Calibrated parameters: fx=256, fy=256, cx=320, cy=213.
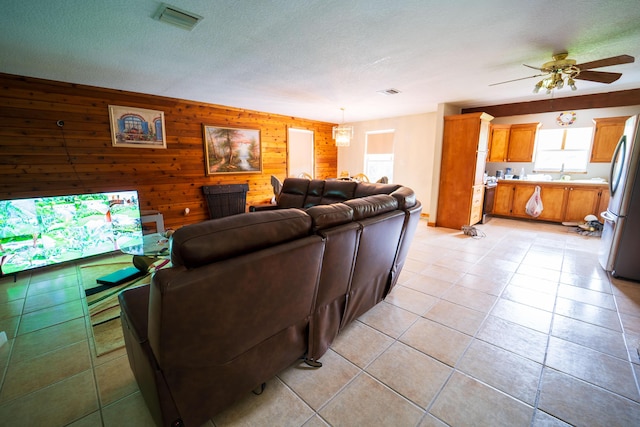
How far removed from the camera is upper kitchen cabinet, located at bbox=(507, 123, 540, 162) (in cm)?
541

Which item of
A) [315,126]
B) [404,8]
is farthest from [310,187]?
[315,126]

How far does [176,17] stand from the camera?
1.87 metres

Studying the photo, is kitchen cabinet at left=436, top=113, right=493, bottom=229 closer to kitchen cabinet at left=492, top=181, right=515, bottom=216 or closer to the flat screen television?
kitchen cabinet at left=492, top=181, right=515, bottom=216

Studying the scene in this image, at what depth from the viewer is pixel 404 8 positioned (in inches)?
69.5

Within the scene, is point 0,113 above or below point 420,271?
above

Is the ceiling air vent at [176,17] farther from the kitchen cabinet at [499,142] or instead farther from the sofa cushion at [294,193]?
the kitchen cabinet at [499,142]

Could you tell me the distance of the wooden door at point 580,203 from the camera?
4.71 meters

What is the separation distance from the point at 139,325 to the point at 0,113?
3.86 metres

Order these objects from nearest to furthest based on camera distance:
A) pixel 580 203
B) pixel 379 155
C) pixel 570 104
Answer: pixel 570 104, pixel 580 203, pixel 379 155

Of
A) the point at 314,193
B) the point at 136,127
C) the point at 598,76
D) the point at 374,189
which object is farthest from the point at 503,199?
the point at 136,127

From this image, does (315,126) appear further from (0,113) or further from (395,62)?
(0,113)

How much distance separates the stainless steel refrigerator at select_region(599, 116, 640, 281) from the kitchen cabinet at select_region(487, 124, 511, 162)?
2904mm

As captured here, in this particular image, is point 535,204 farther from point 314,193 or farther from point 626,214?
point 314,193

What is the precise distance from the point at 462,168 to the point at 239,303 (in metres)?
4.83
